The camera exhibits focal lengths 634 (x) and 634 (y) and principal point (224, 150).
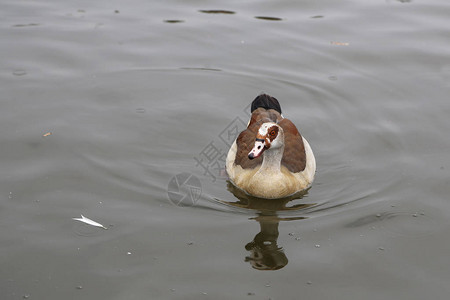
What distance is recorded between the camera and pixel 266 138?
8.60 m

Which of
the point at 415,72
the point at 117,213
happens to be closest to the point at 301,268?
the point at 117,213

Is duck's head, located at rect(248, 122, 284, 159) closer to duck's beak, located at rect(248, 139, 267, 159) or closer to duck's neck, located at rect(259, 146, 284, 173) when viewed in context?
duck's beak, located at rect(248, 139, 267, 159)

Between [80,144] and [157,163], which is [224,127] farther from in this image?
[80,144]

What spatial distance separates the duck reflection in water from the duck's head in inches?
29.8

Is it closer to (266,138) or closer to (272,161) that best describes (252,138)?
(272,161)

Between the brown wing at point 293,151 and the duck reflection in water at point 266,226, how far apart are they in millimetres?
423

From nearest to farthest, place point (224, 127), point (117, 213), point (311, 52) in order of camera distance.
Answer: point (117, 213), point (224, 127), point (311, 52)

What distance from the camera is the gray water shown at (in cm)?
711

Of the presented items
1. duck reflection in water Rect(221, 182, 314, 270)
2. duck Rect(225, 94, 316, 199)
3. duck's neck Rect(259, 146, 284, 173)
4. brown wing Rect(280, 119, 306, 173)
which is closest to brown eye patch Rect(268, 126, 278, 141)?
duck Rect(225, 94, 316, 199)

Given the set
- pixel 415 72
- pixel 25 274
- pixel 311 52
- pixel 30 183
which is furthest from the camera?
pixel 311 52

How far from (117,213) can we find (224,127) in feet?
10.8

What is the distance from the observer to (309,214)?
838 centimetres

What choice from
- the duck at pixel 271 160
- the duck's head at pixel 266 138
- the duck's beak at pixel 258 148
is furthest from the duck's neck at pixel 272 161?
the duck's beak at pixel 258 148

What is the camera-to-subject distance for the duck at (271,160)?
8.78m
